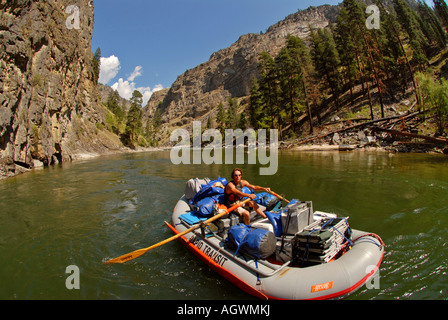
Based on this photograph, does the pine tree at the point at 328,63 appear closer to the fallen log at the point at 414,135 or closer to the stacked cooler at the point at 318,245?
the fallen log at the point at 414,135

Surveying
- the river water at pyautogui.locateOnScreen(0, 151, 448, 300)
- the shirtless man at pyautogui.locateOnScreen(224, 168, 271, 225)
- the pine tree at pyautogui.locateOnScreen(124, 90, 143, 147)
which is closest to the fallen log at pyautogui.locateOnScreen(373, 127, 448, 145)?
the river water at pyautogui.locateOnScreen(0, 151, 448, 300)

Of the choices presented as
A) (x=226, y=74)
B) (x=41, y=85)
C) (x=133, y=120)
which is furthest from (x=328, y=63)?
(x=226, y=74)

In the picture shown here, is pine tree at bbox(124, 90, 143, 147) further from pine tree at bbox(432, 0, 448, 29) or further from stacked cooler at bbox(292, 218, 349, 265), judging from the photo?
pine tree at bbox(432, 0, 448, 29)

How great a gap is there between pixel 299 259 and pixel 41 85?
32.1m

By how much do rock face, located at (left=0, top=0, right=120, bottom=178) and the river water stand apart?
28.0 ft

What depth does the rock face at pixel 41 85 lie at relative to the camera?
63.4 ft

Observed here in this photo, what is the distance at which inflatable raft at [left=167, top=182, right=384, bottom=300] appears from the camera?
440cm

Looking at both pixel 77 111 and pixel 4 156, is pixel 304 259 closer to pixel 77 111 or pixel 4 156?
pixel 4 156


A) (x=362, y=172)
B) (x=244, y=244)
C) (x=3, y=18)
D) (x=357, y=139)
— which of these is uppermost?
(x=3, y=18)

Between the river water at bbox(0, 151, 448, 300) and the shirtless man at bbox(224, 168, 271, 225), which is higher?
the shirtless man at bbox(224, 168, 271, 225)

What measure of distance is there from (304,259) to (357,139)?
86.4 ft

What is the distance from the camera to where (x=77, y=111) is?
4462 centimetres

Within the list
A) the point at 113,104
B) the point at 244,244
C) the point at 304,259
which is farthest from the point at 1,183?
the point at 113,104

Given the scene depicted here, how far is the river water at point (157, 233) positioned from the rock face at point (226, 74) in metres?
115
